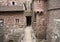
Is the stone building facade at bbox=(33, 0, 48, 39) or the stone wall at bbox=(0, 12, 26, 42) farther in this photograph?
the stone wall at bbox=(0, 12, 26, 42)

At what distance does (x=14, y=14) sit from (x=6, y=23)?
1.92m

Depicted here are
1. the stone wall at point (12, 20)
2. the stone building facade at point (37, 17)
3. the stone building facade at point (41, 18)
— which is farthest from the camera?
the stone wall at point (12, 20)

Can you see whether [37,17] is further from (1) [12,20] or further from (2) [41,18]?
(1) [12,20]

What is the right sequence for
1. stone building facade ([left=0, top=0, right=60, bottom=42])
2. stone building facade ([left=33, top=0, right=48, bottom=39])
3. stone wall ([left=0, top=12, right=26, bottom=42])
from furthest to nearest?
stone wall ([left=0, top=12, right=26, bottom=42])
stone building facade ([left=33, top=0, right=48, bottom=39])
stone building facade ([left=0, top=0, right=60, bottom=42])

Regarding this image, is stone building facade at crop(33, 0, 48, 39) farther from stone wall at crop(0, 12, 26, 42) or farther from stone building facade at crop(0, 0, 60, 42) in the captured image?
stone wall at crop(0, 12, 26, 42)

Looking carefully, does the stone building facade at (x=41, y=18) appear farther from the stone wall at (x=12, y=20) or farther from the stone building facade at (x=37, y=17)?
the stone wall at (x=12, y=20)

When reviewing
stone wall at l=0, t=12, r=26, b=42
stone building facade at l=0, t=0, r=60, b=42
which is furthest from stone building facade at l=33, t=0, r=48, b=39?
stone wall at l=0, t=12, r=26, b=42

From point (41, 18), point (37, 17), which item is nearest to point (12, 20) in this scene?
point (37, 17)

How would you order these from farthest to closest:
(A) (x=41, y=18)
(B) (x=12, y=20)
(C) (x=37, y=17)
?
(B) (x=12, y=20) → (C) (x=37, y=17) → (A) (x=41, y=18)

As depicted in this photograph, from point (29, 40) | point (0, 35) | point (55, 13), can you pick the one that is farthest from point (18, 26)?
point (0, 35)

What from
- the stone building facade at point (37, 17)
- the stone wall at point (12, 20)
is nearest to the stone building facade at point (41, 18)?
the stone building facade at point (37, 17)

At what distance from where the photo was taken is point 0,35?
8.07 meters

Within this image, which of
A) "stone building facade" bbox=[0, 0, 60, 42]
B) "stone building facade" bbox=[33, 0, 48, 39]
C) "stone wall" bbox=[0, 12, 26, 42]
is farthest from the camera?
"stone wall" bbox=[0, 12, 26, 42]

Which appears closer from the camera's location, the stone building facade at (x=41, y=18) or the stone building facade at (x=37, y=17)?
the stone building facade at (x=37, y=17)
